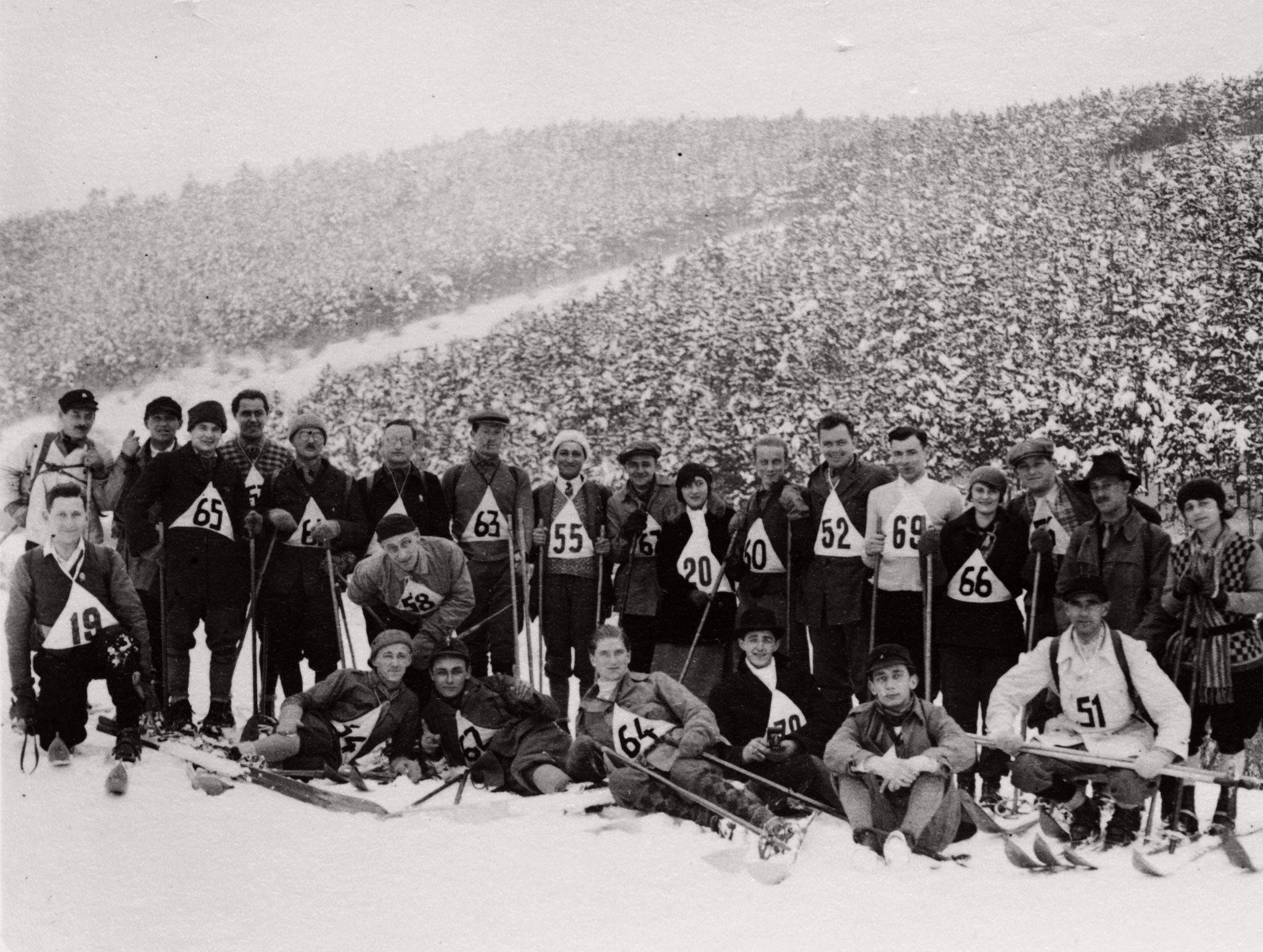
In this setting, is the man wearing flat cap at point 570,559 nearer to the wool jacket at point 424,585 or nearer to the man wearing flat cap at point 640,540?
the man wearing flat cap at point 640,540

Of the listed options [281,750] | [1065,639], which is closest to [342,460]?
[281,750]

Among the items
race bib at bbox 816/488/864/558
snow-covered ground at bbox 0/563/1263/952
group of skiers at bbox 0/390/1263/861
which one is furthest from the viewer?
race bib at bbox 816/488/864/558

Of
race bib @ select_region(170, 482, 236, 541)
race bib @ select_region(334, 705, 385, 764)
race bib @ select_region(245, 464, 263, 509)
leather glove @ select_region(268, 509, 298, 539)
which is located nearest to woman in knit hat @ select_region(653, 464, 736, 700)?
race bib @ select_region(334, 705, 385, 764)

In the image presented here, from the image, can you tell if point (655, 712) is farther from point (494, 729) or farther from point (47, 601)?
point (47, 601)

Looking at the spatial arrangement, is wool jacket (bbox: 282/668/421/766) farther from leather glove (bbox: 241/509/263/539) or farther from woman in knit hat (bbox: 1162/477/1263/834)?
woman in knit hat (bbox: 1162/477/1263/834)

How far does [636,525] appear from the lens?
6.10 meters

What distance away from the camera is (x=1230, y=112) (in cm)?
827

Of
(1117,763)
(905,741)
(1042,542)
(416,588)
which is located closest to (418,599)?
(416,588)

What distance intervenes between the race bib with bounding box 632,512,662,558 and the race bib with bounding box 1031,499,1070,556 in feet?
6.47

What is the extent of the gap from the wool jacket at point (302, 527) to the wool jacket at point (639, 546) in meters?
1.41

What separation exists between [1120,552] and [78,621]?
475 cm

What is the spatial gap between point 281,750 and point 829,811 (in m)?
2.49

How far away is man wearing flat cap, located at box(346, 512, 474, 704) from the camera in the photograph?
5.58 m

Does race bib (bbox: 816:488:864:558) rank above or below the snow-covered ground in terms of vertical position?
above
